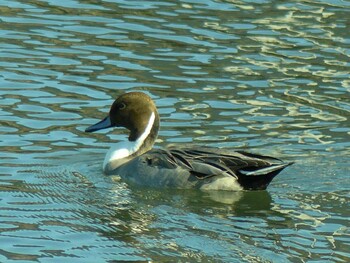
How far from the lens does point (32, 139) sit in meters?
14.3

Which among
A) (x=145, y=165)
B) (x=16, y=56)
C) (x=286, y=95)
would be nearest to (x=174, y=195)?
(x=145, y=165)

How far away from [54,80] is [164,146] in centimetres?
228

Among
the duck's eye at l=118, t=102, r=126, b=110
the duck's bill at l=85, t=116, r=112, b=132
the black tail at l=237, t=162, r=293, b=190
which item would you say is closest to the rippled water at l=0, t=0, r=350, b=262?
the black tail at l=237, t=162, r=293, b=190

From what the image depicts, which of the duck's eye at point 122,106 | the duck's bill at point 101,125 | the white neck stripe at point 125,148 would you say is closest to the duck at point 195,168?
the white neck stripe at point 125,148

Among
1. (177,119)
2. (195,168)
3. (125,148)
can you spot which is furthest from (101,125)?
(195,168)

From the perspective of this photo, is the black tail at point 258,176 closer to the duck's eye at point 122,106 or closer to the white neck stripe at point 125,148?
the white neck stripe at point 125,148

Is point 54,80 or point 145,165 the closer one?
point 145,165

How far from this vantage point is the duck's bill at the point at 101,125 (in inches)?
560

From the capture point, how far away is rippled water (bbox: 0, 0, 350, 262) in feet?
37.2

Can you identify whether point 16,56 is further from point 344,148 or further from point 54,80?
point 344,148

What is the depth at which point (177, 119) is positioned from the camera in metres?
15.2

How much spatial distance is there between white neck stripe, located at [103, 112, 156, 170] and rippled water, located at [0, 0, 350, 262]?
0.21 meters

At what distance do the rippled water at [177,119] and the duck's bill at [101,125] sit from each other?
234mm

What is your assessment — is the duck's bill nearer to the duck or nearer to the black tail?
the duck
